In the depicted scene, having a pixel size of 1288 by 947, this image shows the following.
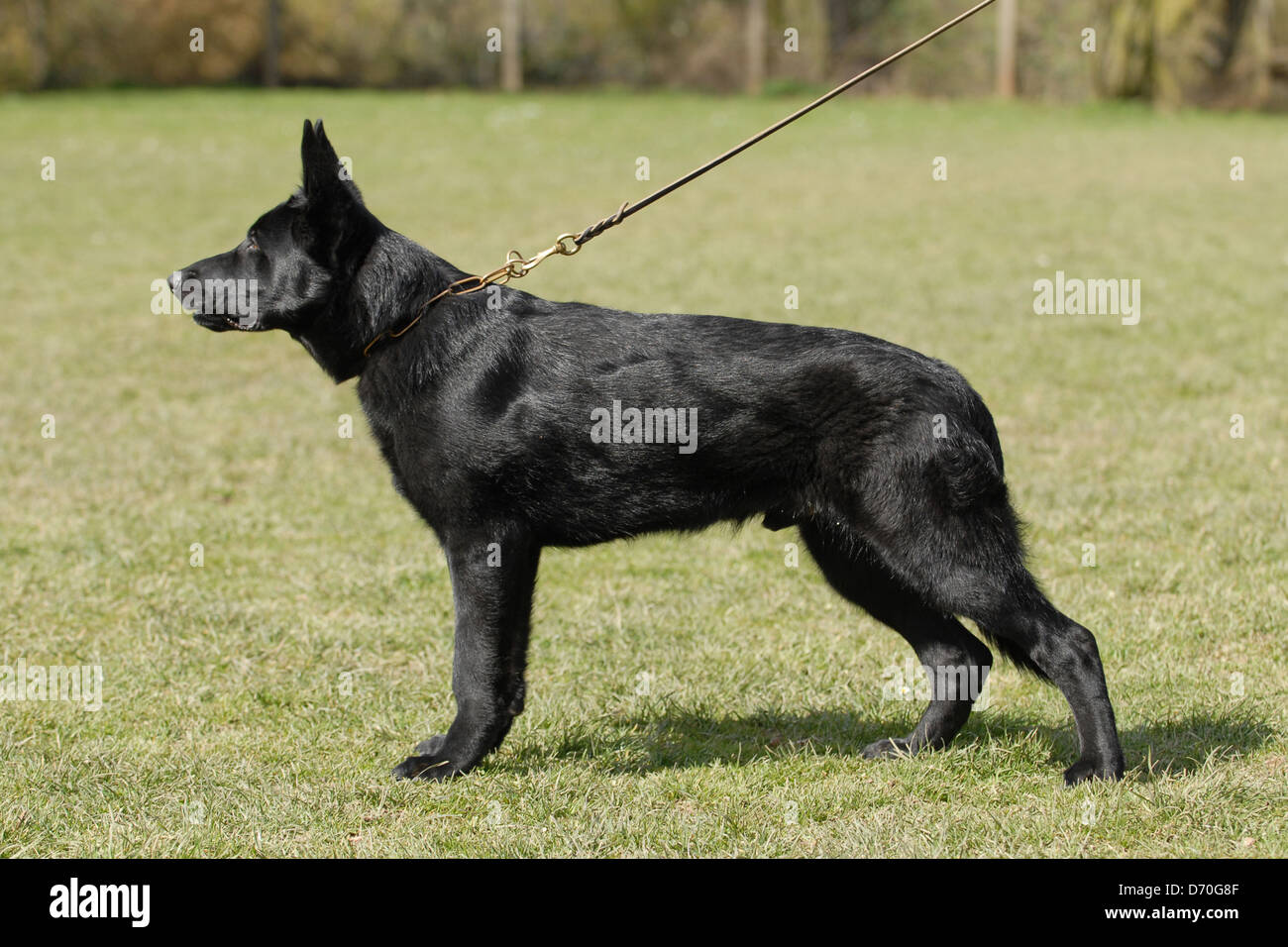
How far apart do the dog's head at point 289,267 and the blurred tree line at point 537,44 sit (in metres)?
24.5

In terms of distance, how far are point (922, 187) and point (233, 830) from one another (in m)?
15.7

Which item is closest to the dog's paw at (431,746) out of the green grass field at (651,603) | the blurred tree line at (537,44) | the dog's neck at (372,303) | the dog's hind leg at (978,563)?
the green grass field at (651,603)

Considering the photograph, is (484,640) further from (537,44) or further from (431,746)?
(537,44)

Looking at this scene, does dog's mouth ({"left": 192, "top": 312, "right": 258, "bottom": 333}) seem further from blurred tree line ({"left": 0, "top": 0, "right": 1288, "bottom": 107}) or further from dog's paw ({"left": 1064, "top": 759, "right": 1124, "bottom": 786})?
blurred tree line ({"left": 0, "top": 0, "right": 1288, "bottom": 107})

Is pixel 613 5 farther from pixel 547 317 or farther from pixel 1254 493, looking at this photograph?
pixel 547 317

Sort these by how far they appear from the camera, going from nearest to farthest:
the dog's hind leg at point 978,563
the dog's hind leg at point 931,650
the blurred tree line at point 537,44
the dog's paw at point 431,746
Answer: the dog's hind leg at point 978,563 < the dog's paw at point 431,746 < the dog's hind leg at point 931,650 < the blurred tree line at point 537,44

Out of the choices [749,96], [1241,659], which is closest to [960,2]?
[749,96]

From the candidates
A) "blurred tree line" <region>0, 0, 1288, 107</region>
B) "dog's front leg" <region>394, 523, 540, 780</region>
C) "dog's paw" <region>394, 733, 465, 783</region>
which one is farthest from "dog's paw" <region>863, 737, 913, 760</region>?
"blurred tree line" <region>0, 0, 1288, 107</region>

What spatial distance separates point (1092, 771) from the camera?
147 inches

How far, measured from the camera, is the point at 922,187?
17781 mm

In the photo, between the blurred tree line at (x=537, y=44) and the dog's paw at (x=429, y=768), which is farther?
the blurred tree line at (x=537, y=44)

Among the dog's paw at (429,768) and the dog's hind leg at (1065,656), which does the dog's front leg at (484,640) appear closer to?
the dog's paw at (429,768)

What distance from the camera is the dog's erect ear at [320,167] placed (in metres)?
3.75

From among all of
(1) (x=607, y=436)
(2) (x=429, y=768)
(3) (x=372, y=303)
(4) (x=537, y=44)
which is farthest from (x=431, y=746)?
(4) (x=537, y=44)
